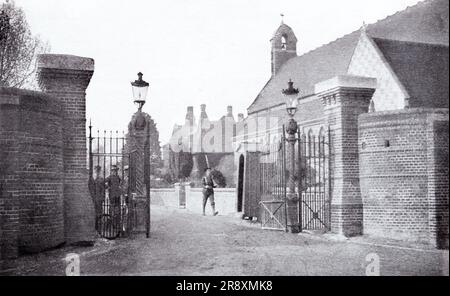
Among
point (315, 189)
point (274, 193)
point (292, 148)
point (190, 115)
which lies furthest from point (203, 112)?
point (292, 148)

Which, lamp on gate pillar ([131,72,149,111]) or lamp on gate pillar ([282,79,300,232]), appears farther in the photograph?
lamp on gate pillar ([282,79,300,232])

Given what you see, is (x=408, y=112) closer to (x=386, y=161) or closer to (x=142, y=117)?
(x=386, y=161)

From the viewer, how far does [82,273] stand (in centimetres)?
810

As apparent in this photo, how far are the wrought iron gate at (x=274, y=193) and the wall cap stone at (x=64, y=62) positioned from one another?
5.65 meters

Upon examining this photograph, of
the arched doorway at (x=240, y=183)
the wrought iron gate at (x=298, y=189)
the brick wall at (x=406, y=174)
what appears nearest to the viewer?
the brick wall at (x=406, y=174)

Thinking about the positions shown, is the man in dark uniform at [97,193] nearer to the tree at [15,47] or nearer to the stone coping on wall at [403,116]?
the stone coping on wall at [403,116]

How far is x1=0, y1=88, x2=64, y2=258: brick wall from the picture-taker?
9.49 meters

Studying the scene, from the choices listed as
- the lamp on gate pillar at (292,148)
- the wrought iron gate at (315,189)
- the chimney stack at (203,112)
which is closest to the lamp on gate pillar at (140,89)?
the lamp on gate pillar at (292,148)

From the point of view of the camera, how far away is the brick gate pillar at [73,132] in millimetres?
11078

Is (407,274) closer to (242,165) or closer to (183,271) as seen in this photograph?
(183,271)

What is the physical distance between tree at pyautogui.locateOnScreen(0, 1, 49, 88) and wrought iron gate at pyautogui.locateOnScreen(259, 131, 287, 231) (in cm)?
1279

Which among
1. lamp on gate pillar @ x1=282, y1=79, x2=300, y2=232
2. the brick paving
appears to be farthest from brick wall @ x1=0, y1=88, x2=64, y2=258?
lamp on gate pillar @ x1=282, y1=79, x2=300, y2=232

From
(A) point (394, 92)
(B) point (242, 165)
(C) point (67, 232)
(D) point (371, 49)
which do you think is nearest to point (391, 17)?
(D) point (371, 49)

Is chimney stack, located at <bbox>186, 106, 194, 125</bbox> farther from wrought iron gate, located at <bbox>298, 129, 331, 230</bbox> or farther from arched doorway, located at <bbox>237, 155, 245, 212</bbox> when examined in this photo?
wrought iron gate, located at <bbox>298, 129, 331, 230</bbox>
